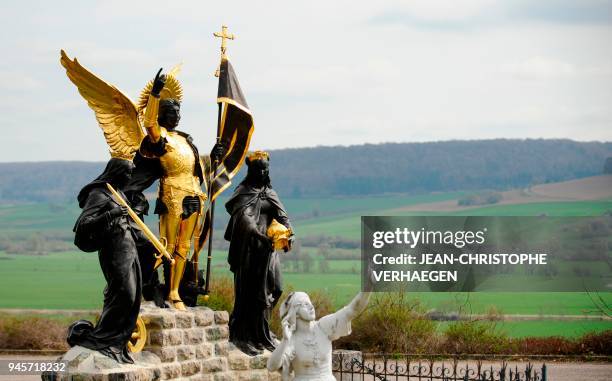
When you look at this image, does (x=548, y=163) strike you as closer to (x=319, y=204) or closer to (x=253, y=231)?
(x=319, y=204)

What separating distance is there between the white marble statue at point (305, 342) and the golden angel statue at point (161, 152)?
289 centimetres

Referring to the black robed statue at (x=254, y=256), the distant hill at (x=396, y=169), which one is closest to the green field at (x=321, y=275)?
the distant hill at (x=396, y=169)

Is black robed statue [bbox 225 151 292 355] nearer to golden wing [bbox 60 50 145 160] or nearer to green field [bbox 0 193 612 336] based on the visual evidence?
golden wing [bbox 60 50 145 160]

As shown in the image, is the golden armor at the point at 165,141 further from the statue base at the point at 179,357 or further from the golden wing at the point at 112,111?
the statue base at the point at 179,357

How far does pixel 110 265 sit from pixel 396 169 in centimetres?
6039

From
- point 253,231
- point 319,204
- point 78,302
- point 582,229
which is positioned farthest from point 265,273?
point 319,204

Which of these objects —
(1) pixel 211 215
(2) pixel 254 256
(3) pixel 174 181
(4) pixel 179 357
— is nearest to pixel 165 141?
(3) pixel 174 181

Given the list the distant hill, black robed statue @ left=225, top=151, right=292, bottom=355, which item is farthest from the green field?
black robed statue @ left=225, top=151, right=292, bottom=355

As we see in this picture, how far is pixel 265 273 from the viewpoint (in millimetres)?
17953

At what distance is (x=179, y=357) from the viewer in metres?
16.8

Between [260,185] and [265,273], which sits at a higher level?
[260,185]

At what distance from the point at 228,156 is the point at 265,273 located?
5.48ft

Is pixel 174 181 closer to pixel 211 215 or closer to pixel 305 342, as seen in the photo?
pixel 211 215

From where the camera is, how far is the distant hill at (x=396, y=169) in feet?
236
